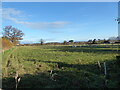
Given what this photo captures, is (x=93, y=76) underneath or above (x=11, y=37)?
underneath

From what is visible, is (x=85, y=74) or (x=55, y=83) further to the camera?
(x=85, y=74)

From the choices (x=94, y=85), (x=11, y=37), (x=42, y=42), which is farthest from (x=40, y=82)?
(x=42, y=42)

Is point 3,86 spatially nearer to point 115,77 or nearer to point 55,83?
point 55,83

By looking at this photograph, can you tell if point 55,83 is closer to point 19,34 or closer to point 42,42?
point 19,34

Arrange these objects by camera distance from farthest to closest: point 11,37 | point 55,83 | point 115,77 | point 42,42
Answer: point 42,42
point 11,37
point 115,77
point 55,83

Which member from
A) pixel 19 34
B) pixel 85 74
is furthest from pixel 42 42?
pixel 85 74

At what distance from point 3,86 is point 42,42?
356 ft

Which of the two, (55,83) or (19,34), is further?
(19,34)

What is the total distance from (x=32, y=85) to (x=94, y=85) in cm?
283

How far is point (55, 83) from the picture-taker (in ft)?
23.5

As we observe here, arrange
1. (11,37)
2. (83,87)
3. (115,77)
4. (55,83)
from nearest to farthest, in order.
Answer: (83,87) → (55,83) → (115,77) → (11,37)

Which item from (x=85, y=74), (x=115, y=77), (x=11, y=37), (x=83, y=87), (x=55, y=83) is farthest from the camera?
(x=11, y=37)

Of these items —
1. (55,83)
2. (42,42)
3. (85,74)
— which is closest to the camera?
(55,83)

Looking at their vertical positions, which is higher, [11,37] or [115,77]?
[11,37]
